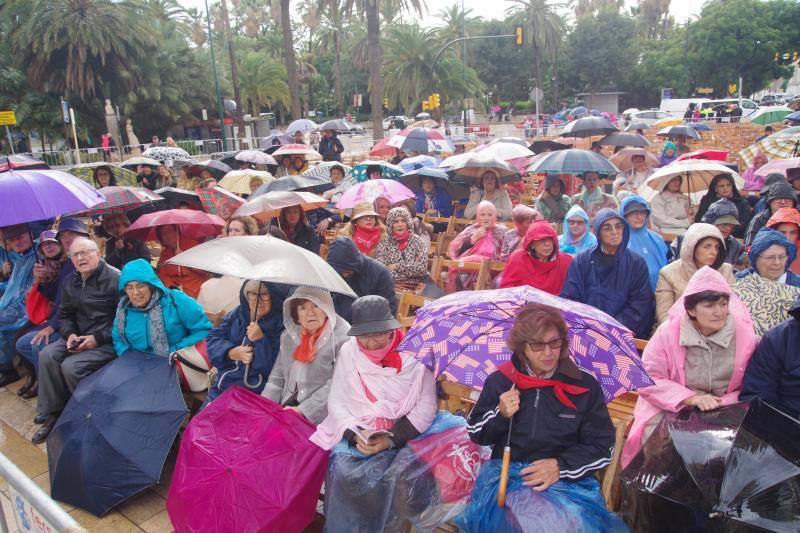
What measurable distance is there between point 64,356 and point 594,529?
424 cm

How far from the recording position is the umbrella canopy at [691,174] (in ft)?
21.7

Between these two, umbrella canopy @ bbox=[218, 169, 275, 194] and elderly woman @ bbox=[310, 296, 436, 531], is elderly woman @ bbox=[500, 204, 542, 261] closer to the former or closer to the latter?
elderly woman @ bbox=[310, 296, 436, 531]

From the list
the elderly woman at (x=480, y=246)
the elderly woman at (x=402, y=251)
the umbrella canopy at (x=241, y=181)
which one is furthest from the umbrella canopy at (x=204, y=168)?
the elderly woman at (x=480, y=246)

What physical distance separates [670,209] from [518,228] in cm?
249

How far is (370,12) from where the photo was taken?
23047 millimetres

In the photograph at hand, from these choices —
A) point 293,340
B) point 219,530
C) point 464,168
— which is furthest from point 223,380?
point 464,168

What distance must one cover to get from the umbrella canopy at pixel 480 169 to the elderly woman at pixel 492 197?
0.12 metres

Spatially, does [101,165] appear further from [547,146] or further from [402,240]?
[547,146]

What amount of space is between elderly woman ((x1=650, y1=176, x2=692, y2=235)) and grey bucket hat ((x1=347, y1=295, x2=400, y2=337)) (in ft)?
16.3

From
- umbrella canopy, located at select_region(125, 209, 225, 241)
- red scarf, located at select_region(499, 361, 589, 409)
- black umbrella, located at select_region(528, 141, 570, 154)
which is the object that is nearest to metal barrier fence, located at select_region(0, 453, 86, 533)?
red scarf, located at select_region(499, 361, 589, 409)

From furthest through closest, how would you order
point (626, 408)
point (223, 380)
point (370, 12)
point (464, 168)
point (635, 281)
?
point (370, 12) → point (464, 168) → point (635, 281) → point (223, 380) → point (626, 408)

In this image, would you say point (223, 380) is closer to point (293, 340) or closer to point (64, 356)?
point (293, 340)

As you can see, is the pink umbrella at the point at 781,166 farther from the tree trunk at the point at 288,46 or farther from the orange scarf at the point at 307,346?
the tree trunk at the point at 288,46

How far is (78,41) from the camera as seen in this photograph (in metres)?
30.2
